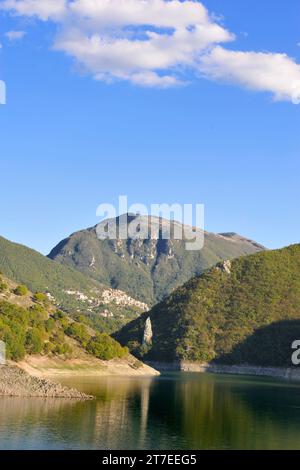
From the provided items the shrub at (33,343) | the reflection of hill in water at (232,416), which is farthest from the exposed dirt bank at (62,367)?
the reflection of hill in water at (232,416)

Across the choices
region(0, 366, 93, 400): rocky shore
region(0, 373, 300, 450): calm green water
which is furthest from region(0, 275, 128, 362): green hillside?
region(0, 366, 93, 400): rocky shore

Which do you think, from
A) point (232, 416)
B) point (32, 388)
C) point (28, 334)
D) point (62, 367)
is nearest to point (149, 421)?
point (232, 416)

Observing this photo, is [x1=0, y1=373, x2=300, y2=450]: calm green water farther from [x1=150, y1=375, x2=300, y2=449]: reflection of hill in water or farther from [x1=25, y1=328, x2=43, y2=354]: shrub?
[x1=25, y1=328, x2=43, y2=354]: shrub

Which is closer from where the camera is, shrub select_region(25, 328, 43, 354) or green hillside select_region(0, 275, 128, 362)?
green hillside select_region(0, 275, 128, 362)

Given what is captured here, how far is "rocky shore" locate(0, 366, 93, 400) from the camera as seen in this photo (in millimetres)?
128500

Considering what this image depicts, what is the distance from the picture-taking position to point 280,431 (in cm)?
10231

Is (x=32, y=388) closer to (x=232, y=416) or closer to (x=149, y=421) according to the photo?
(x=149, y=421)

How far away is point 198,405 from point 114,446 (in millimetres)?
52578

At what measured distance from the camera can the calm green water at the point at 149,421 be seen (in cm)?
8575

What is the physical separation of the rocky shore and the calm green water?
193 inches

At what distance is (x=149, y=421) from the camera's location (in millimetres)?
105875

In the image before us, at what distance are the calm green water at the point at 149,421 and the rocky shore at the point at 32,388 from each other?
4894mm
